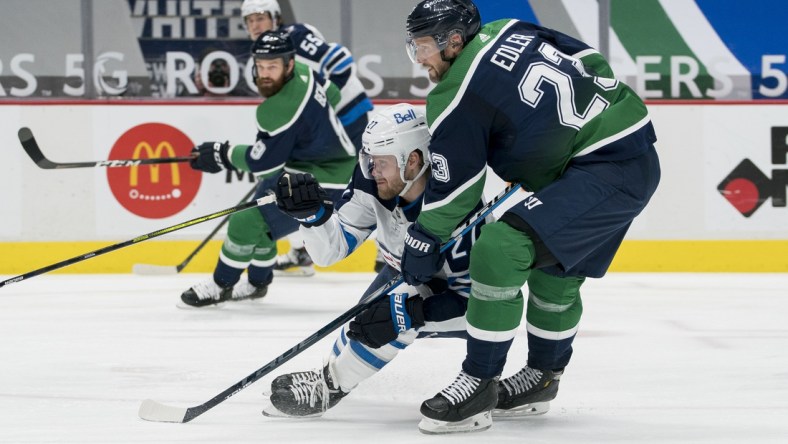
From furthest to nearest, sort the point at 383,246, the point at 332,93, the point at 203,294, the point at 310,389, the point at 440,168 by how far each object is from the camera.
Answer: the point at 332,93, the point at 203,294, the point at 383,246, the point at 310,389, the point at 440,168

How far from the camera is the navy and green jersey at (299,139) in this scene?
4293 millimetres

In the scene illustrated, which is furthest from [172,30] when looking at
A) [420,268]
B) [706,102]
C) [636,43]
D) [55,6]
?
[420,268]

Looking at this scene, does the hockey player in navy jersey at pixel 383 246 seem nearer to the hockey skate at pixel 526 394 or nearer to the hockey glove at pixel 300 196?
the hockey glove at pixel 300 196

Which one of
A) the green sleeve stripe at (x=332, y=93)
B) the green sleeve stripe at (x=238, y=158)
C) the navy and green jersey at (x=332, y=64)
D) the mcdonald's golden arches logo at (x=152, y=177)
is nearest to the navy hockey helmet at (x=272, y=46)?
the green sleeve stripe at (x=238, y=158)

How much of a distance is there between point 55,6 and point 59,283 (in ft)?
4.87

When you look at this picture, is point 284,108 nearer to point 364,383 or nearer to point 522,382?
point 364,383

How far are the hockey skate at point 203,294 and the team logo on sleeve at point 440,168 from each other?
90.6 inches

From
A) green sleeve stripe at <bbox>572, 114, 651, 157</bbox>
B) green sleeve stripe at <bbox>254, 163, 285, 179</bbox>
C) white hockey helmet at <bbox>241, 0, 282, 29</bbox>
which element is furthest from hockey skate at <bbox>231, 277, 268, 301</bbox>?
green sleeve stripe at <bbox>572, 114, 651, 157</bbox>

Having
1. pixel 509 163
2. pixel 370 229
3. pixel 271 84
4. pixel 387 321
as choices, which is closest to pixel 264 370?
pixel 387 321

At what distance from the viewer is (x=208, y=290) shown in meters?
4.39

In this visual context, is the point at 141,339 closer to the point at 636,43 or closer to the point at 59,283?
the point at 59,283

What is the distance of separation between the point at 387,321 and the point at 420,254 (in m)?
0.17

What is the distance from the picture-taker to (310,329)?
12.6 ft

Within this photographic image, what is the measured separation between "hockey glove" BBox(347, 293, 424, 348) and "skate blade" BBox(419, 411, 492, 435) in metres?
0.20
